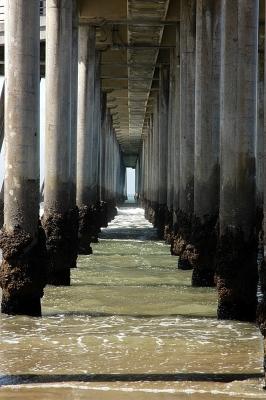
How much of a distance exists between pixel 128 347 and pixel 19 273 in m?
1.97

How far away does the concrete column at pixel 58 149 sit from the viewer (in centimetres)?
1198

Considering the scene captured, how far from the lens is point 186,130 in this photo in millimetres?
16125

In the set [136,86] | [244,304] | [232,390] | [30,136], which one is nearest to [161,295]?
[244,304]

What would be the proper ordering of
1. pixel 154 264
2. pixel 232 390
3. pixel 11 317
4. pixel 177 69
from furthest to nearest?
pixel 177 69
pixel 154 264
pixel 11 317
pixel 232 390

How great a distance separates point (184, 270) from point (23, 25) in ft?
21.4

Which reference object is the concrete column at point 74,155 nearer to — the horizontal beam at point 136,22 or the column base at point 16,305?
the horizontal beam at point 136,22

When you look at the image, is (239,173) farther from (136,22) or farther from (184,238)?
(136,22)

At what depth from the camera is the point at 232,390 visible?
555 cm

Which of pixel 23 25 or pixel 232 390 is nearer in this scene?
pixel 232 390

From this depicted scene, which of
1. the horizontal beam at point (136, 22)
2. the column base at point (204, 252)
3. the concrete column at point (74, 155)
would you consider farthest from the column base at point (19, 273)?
the horizontal beam at point (136, 22)

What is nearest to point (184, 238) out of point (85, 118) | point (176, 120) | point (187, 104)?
point (187, 104)

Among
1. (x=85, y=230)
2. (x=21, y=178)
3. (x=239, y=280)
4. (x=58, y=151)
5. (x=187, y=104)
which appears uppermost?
(x=187, y=104)

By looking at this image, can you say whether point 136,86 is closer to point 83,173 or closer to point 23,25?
point 83,173

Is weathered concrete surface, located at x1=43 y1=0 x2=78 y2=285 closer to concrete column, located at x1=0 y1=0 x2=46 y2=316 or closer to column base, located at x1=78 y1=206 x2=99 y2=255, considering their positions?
concrete column, located at x1=0 y1=0 x2=46 y2=316
